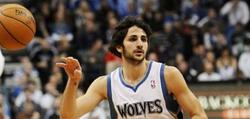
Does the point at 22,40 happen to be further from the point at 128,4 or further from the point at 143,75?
the point at 128,4

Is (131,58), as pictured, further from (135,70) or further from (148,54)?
(148,54)

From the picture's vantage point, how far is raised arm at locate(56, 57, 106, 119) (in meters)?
6.41

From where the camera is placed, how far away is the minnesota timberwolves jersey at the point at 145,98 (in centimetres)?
660

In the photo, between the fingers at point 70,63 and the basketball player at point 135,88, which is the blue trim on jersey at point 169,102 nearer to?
the basketball player at point 135,88

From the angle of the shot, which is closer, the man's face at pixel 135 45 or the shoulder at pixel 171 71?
the shoulder at pixel 171 71

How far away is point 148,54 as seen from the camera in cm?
1468

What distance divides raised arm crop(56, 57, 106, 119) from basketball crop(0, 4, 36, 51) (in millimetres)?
1322

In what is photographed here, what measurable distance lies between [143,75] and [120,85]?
0.23m

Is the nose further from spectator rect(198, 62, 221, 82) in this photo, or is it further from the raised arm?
spectator rect(198, 62, 221, 82)

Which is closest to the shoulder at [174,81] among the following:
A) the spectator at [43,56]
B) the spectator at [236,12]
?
the spectator at [43,56]

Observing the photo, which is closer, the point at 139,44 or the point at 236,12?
the point at 139,44

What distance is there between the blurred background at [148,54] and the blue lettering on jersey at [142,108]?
19.8 ft

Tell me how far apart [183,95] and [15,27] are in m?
2.33

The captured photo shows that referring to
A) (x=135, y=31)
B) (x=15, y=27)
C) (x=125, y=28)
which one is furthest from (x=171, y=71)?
(x=15, y=27)
